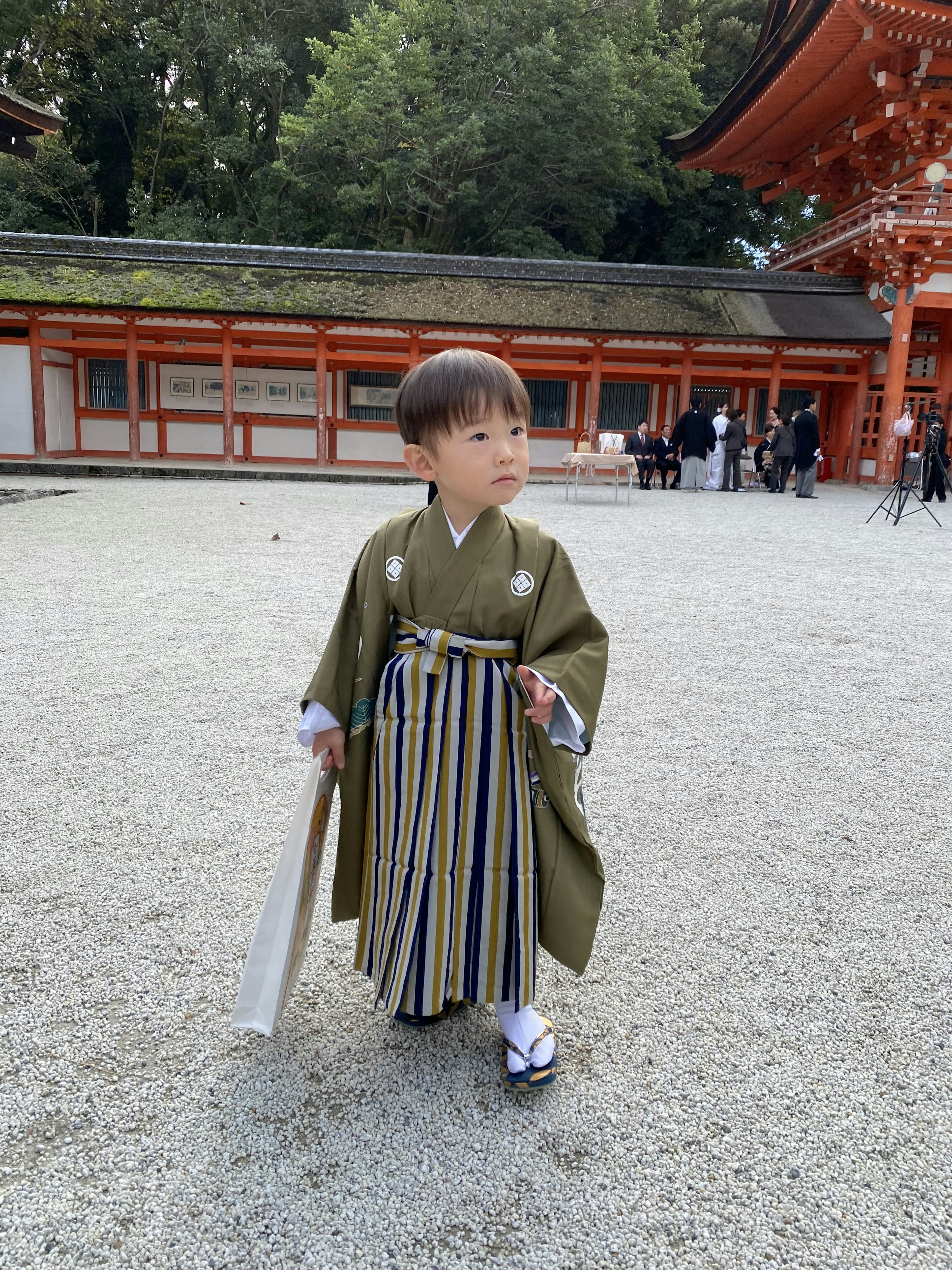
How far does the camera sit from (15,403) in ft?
47.5

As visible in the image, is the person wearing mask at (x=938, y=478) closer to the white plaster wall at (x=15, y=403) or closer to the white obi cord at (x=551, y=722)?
the white obi cord at (x=551, y=722)

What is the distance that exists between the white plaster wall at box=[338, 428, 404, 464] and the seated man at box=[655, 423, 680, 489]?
463cm

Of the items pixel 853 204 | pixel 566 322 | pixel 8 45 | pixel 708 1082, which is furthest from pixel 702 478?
pixel 8 45

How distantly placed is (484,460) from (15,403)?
50.3ft

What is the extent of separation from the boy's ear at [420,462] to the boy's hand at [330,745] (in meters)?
0.42

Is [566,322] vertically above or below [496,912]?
above

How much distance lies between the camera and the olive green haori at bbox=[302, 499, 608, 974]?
139 cm

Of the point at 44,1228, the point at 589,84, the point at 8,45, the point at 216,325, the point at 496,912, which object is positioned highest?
the point at 8,45

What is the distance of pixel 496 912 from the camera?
144cm

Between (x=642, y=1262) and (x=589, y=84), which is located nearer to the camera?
(x=642, y=1262)

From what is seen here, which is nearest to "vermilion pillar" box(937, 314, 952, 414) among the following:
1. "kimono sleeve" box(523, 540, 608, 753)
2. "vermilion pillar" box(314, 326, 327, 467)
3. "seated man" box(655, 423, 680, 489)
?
"seated man" box(655, 423, 680, 489)

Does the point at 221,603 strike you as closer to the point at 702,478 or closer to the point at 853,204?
the point at 702,478

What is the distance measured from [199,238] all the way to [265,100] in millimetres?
4193

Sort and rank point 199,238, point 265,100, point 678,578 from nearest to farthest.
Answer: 1. point 678,578
2. point 199,238
3. point 265,100
